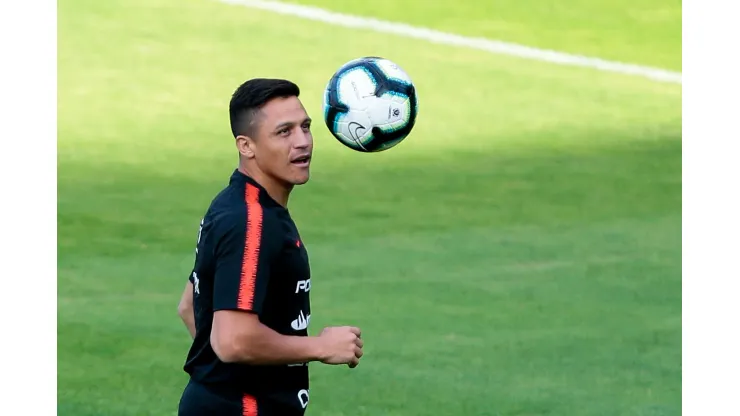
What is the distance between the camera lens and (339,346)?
536 centimetres

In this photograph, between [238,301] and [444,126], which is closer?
[238,301]

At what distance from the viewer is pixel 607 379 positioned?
10047 millimetres

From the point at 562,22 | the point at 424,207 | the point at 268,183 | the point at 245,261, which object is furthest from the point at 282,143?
the point at 562,22

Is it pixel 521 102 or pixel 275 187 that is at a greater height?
pixel 521 102

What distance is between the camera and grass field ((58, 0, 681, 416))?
10172 millimetres

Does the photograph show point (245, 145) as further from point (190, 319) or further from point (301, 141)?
point (190, 319)

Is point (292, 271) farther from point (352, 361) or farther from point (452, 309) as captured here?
point (452, 309)

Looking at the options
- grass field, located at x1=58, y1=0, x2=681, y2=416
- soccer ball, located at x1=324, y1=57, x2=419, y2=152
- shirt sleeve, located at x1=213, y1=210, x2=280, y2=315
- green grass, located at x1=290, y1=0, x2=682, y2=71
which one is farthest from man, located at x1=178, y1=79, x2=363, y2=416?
green grass, located at x1=290, y1=0, x2=682, y2=71

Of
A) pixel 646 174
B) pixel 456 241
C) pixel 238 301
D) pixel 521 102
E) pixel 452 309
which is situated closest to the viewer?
pixel 238 301

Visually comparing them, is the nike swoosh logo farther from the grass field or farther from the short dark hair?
the grass field

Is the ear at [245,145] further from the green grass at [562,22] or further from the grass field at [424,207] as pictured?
the green grass at [562,22]

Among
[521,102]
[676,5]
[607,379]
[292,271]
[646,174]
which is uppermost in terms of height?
[676,5]

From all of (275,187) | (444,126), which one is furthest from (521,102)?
(275,187)

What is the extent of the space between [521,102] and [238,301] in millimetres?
16900
